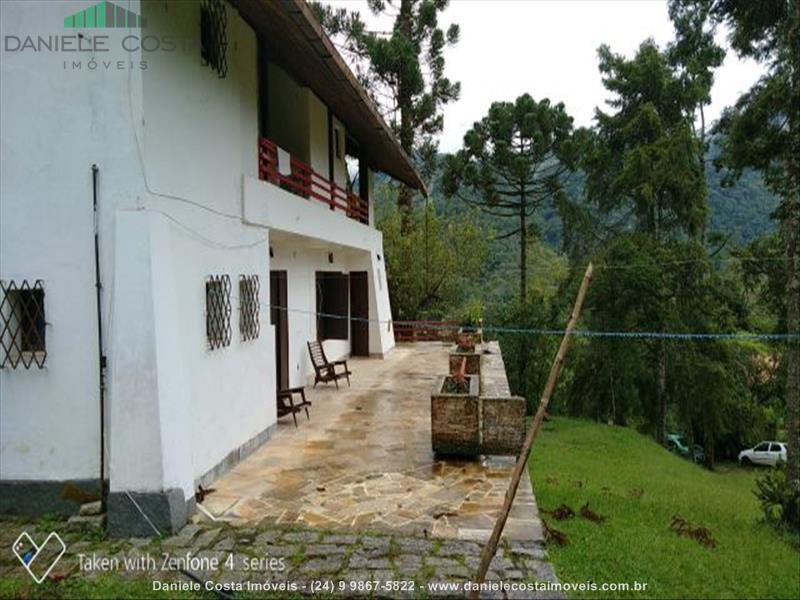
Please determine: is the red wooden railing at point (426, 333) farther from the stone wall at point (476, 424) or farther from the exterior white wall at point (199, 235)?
the stone wall at point (476, 424)

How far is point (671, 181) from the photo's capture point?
16.1 m

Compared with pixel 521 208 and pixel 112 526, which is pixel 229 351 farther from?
pixel 521 208

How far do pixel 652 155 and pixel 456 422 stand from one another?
13.1 meters

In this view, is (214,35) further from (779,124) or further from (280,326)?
(779,124)

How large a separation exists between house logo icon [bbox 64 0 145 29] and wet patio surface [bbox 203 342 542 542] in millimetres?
4359

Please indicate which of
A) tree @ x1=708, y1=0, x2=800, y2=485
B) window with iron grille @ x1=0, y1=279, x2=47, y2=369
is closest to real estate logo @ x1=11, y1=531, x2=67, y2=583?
window with iron grille @ x1=0, y1=279, x2=47, y2=369

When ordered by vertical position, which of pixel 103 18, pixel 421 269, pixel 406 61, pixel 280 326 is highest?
pixel 406 61

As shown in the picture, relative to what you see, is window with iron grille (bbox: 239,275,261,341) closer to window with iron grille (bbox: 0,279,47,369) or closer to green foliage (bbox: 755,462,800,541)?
window with iron grille (bbox: 0,279,47,369)

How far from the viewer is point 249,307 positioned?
711 centimetres

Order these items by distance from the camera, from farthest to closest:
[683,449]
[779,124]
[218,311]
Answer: [683,449] → [779,124] → [218,311]

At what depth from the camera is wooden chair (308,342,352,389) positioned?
36.2ft

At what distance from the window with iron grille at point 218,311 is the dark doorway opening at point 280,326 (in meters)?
3.66

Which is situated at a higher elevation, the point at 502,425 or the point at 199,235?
the point at 199,235

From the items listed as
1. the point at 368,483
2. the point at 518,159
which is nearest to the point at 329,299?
the point at 368,483
